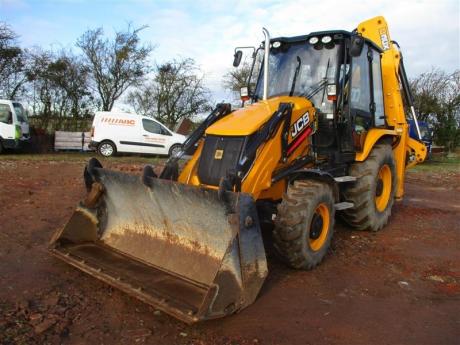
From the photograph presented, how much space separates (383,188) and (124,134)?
12.3 metres

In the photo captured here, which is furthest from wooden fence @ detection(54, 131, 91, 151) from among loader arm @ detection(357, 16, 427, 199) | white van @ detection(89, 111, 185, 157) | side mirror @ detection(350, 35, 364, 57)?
side mirror @ detection(350, 35, 364, 57)

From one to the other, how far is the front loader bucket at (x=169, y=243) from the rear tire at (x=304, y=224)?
1.90ft

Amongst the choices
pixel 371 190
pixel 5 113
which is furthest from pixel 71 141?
pixel 371 190

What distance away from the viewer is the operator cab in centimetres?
584

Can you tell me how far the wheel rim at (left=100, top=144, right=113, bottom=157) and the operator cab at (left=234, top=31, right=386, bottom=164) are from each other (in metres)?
12.0

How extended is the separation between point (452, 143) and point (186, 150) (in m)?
25.0

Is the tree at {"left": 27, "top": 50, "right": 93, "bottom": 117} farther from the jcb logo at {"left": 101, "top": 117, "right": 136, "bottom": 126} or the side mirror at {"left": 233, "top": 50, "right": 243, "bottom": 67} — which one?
the side mirror at {"left": 233, "top": 50, "right": 243, "bottom": 67}

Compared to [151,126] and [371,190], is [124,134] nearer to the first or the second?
[151,126]

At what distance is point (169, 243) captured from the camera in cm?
466

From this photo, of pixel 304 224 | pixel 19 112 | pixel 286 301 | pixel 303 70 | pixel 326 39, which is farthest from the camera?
pixel 19 112

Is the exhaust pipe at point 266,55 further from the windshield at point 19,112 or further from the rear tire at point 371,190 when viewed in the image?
the windshield at point 19,112

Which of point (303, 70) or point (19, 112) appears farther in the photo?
point (19, 112)

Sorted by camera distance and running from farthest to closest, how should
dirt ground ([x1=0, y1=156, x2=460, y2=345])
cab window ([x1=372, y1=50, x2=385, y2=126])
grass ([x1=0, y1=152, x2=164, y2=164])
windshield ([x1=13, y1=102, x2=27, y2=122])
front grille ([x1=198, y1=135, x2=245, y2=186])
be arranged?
1. windshield ([x1=13, y1=102, x2=27, y2=122])
2. grass ([x1=0, y1=152, x2=164, y2=164])
3. cab window ([x1=372, y1=50, x2=385, y2=126])
4. front grille ([x1=198, y1=135, x2=245, y2=186])
5. dirt ground ([x1=0, y1=156, x2=460, y2=345])

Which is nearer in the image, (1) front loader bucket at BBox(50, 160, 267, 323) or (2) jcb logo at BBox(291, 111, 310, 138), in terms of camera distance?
(1) front loader bucket at BBox(50, 160, 267, 323)
